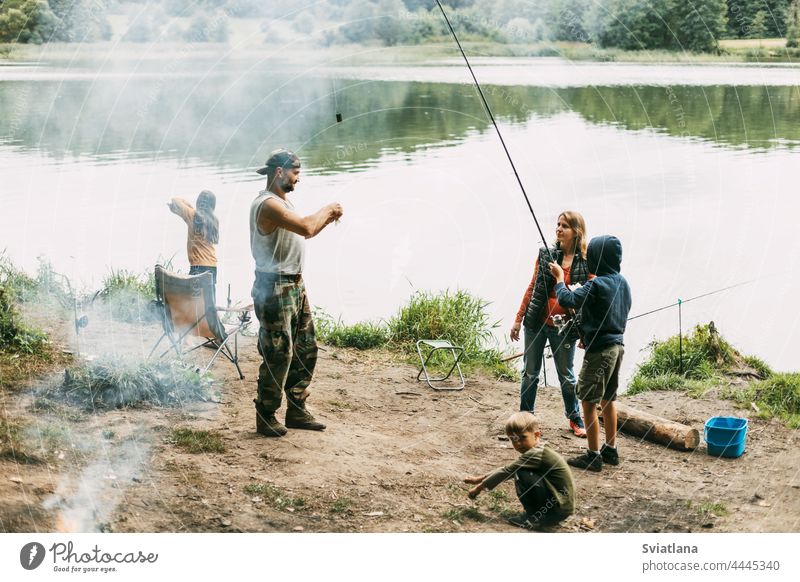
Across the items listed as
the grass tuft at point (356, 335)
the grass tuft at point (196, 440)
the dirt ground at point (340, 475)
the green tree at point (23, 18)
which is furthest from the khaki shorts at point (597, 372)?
the green tree at point (23, 18)

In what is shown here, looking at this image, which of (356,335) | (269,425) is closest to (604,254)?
(269,425)

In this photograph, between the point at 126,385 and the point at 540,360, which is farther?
the point at 126,385

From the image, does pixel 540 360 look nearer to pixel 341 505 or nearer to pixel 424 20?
pixel 341 505

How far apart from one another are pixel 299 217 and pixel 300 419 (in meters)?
1.25

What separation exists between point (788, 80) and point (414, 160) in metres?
3.32

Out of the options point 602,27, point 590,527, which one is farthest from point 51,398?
point 602,27

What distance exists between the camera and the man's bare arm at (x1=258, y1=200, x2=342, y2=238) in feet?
14.9

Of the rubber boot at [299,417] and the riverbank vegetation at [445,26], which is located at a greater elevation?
the riverbank vegetation at [445,26]

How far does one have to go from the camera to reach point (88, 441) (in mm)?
5008

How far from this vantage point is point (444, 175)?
8.25m

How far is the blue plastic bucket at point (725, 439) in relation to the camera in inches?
207

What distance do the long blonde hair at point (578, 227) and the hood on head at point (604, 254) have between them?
25cm

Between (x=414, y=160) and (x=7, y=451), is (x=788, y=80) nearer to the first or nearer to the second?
(x=414, y=160)

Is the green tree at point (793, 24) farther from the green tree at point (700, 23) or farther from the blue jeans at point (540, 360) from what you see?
the blue jeans at point (540, 360)
